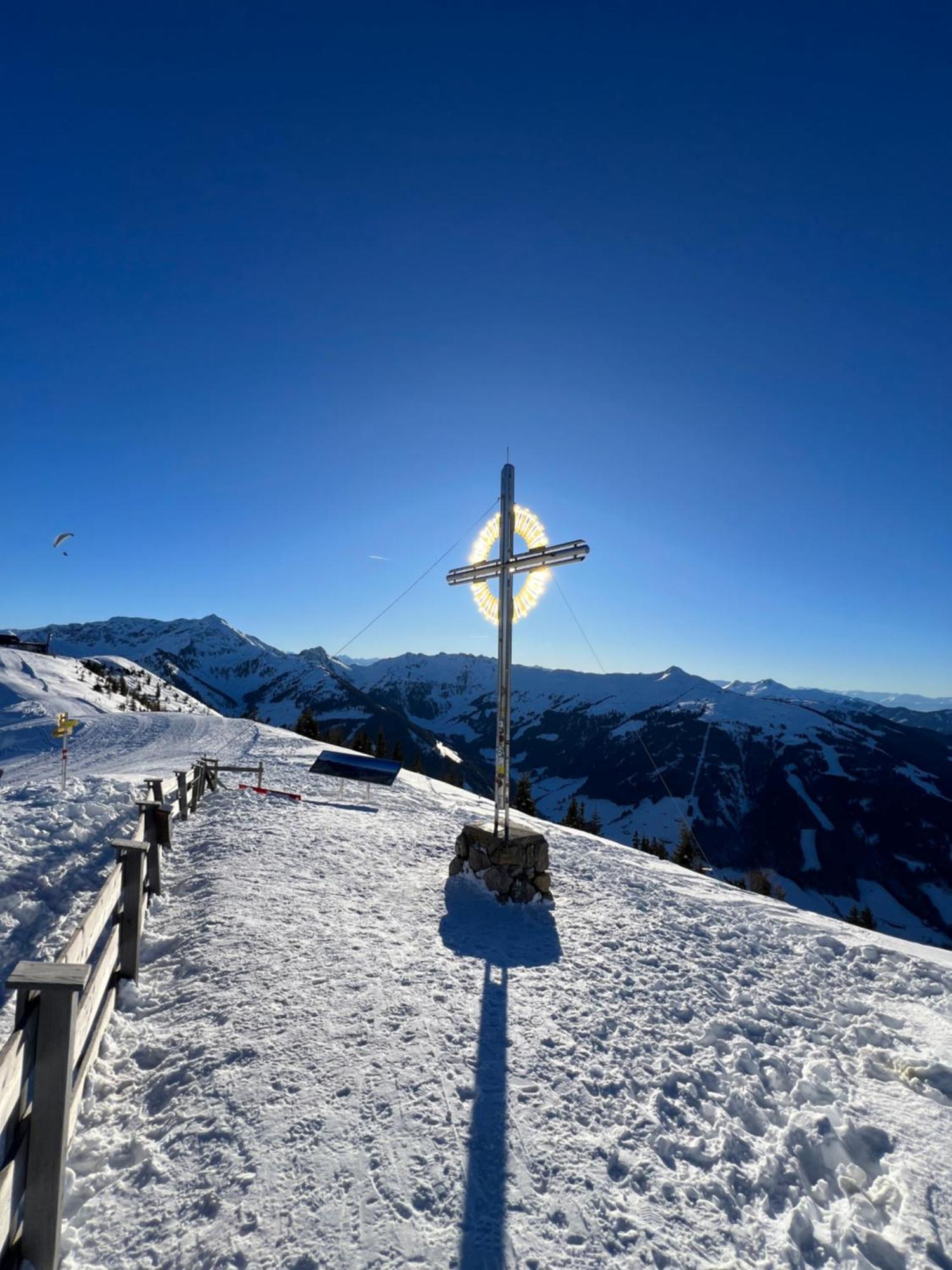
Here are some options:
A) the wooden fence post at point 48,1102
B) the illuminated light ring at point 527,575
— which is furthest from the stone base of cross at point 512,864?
the wooden fence post at point 48,1102

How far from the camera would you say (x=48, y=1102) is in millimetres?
3562

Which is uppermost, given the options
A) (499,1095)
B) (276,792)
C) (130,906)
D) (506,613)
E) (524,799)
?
(506,613)

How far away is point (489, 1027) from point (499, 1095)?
42.7 inches

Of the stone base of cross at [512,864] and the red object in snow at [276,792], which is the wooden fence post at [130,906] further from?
the red object in snow at [276,792]

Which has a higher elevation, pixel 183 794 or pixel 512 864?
pixel 183 794

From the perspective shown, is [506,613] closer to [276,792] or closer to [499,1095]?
[499,1095]

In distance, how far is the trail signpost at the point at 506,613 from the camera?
10984mm

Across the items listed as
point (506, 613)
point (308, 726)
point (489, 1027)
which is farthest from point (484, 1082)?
point (308, 726)

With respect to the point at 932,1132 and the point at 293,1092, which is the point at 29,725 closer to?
the point at 293,1092

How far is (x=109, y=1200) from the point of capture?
4.09 meters

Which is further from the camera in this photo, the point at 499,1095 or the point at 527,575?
the point at 527,575

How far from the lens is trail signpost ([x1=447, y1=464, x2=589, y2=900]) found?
1098cm

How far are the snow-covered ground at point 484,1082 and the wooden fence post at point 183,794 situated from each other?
2.71 meters

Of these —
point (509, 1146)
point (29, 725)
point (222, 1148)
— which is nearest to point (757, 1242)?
point (509, 1146)
